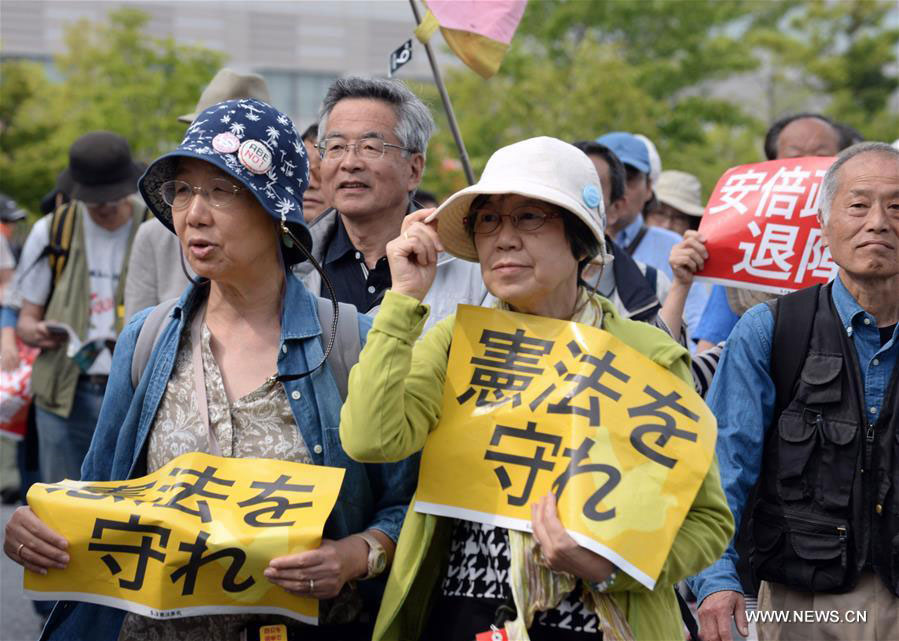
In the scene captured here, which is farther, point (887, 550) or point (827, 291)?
point (827, 291)

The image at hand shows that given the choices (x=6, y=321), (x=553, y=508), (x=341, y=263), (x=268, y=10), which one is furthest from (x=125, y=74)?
(x=268, y=10)

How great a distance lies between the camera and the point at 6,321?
299 inches

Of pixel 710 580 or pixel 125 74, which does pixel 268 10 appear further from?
pixel 710 580

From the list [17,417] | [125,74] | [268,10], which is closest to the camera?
[17,417]

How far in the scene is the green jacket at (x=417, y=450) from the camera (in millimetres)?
2850

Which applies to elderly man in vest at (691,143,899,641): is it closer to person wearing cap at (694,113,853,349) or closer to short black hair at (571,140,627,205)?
person wearing cap at (694,113,853,349)

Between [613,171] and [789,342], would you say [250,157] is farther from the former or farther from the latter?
[613,171]

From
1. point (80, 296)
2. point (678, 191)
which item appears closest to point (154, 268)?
point (80, 296)

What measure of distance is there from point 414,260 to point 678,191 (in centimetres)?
550

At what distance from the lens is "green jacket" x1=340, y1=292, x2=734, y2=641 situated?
2850 mm

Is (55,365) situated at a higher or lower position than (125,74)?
lower

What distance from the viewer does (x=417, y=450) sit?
3.00m

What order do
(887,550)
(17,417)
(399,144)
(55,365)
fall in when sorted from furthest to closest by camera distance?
(17,417) → (55,365) → (399,144) → (887,550)

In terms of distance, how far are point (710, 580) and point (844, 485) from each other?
1.67 feet
